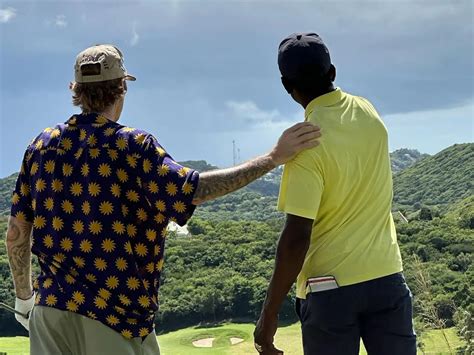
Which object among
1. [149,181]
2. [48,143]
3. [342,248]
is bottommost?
[342,248]

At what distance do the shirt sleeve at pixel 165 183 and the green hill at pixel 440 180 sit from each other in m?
49.2

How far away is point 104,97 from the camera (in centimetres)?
172

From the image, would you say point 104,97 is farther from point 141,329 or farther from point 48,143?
point 141,329

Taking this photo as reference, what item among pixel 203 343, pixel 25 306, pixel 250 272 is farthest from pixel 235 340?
pixel 25 306

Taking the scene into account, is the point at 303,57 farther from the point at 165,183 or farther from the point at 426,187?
the point at 426,187

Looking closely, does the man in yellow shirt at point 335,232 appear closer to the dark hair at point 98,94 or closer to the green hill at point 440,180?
the dark hair at point 98,94

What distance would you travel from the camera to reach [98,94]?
5.61ft

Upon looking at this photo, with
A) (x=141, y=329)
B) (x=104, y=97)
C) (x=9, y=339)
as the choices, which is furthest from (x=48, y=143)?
(x=9, y=339)

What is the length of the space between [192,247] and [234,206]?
5520cm

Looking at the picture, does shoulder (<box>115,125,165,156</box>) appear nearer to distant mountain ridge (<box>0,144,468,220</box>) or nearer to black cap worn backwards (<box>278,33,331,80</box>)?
black cap worn backwards (<box>278,33,331,80</box>)

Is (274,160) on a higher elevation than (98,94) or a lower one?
lower

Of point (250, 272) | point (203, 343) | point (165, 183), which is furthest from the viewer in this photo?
point (203, 343)

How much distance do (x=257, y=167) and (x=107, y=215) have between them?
44 centimetres

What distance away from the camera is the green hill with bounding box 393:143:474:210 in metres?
54.0
